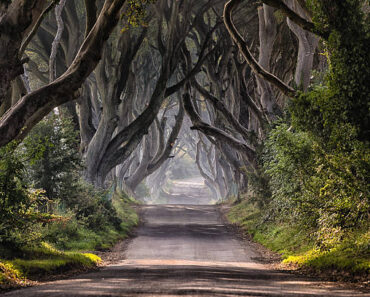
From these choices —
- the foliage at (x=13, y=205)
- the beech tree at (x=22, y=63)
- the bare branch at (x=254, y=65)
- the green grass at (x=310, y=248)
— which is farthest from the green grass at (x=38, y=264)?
the bare branch at (x=254, y=65)

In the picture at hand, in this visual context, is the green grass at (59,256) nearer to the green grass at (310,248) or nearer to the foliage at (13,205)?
the foliage at (13,205)

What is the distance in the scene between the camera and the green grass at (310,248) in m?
9.02

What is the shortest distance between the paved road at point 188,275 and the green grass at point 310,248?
2.63ft

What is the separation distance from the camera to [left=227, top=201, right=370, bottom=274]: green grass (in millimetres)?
9016

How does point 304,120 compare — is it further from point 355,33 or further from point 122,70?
point 122,70

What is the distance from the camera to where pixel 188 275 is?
29.1ft

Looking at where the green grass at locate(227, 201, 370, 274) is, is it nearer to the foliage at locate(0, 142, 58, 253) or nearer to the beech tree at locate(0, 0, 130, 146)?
the foliage at locate(0, 142, 58, 253)

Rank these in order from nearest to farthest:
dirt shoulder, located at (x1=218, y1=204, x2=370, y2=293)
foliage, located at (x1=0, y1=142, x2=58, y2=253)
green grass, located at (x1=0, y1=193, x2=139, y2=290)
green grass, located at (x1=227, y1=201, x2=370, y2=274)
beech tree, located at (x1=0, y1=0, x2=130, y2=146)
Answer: dirt shoulder, located at (x1=218, y1=204, x2=370, y2=293), beech tree, located at (x1=0, y1=0, x2=130, y2=146), green grass, located at (x1=0, y1=193, x2=139, y2=290), foliage, located at (x1=0, y1=142, x2=58, y2=253), green grass, located at (x1=227, y1=201, x2=370, y2=274)

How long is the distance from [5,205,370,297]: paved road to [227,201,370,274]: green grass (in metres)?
0.80

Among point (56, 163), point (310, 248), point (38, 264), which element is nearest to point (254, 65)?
point (310, 248)

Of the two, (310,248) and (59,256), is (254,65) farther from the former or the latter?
(59,256)

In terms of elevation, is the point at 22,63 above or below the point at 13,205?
above

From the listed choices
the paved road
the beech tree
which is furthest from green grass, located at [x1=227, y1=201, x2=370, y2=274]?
the beech tree

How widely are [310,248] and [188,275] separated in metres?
4.64
